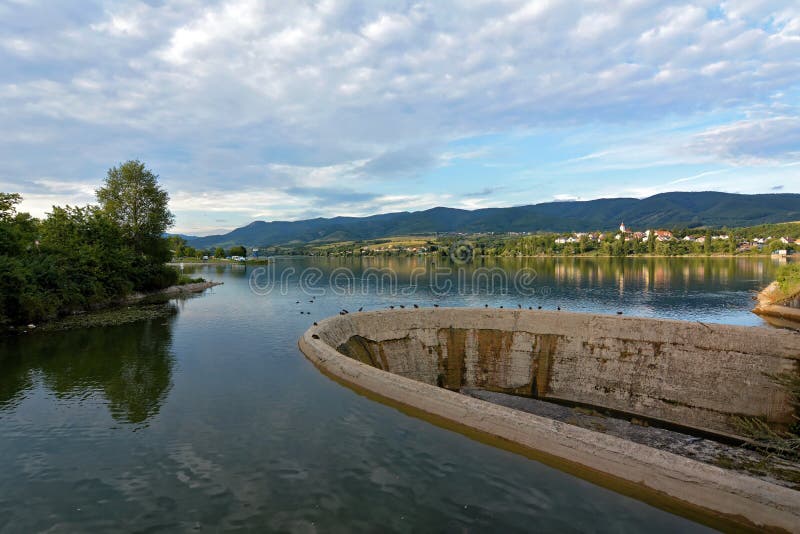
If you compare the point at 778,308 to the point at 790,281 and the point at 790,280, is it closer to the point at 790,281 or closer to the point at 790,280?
the point at 790,281

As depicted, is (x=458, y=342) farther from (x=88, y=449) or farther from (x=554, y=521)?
(x=88, y=449)

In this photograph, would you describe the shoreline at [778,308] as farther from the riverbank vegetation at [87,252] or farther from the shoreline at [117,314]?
the riverbank vegetation at [87,252]

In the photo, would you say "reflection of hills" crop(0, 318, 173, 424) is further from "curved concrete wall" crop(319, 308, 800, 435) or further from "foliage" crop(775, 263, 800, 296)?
"foliage" crop(775, 263, 800, 296)

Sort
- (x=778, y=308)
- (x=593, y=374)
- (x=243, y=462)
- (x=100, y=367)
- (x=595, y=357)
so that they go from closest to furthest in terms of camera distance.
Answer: (x=243, y=462), (x=593, y=374), (x=595, y=357), (x=100, y=367), (x=778, y=308)

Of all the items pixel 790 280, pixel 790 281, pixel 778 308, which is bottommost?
pixel 778 308

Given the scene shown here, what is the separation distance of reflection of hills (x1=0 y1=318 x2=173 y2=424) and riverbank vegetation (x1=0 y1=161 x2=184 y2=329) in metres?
6.09

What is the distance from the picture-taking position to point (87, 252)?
155 ft

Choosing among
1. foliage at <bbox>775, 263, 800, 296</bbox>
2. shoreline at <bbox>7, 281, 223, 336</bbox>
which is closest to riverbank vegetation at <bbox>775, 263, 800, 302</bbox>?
foliage at <bbox>775, 263, 800, 296</bbox>

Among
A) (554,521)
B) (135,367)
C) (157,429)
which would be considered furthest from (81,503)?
(135,367)

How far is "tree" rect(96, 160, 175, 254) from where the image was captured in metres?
59.0

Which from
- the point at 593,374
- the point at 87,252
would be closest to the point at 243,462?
the point at 593,374

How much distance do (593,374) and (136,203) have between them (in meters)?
63.9

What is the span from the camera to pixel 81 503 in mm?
11094

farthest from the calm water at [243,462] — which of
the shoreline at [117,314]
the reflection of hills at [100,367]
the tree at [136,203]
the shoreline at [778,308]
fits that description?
the shoreline at [778,308]
